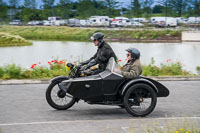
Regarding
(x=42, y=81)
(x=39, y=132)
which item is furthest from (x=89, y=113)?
(x=42, y=81)

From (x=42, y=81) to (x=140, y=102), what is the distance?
5725 mm

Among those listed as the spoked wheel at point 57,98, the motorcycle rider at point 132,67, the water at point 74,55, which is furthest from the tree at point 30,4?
the motorcycle rider at point 132,67

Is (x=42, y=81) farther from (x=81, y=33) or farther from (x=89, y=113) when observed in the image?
(x=81, y=33)

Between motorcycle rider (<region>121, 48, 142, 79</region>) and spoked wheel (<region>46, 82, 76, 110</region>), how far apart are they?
1.38m

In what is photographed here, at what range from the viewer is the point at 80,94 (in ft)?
28.6

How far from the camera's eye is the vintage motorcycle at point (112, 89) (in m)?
8.70

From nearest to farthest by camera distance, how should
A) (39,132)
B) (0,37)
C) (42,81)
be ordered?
(39,132), (42,81), (0,37)

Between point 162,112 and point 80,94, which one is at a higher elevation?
point 80,94

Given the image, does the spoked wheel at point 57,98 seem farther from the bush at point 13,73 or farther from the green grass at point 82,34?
the green grass at point 82,34

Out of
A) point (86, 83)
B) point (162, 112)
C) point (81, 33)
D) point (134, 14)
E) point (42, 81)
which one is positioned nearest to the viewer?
point (86, 83)

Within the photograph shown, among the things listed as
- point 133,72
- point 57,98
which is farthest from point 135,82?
point 57,98

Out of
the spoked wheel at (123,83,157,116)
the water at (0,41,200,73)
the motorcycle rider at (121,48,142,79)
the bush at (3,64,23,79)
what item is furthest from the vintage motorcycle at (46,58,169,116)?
the water at (0,41,200,73)

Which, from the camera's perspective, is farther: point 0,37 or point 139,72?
point 0,37

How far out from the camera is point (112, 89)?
8.84 metres
